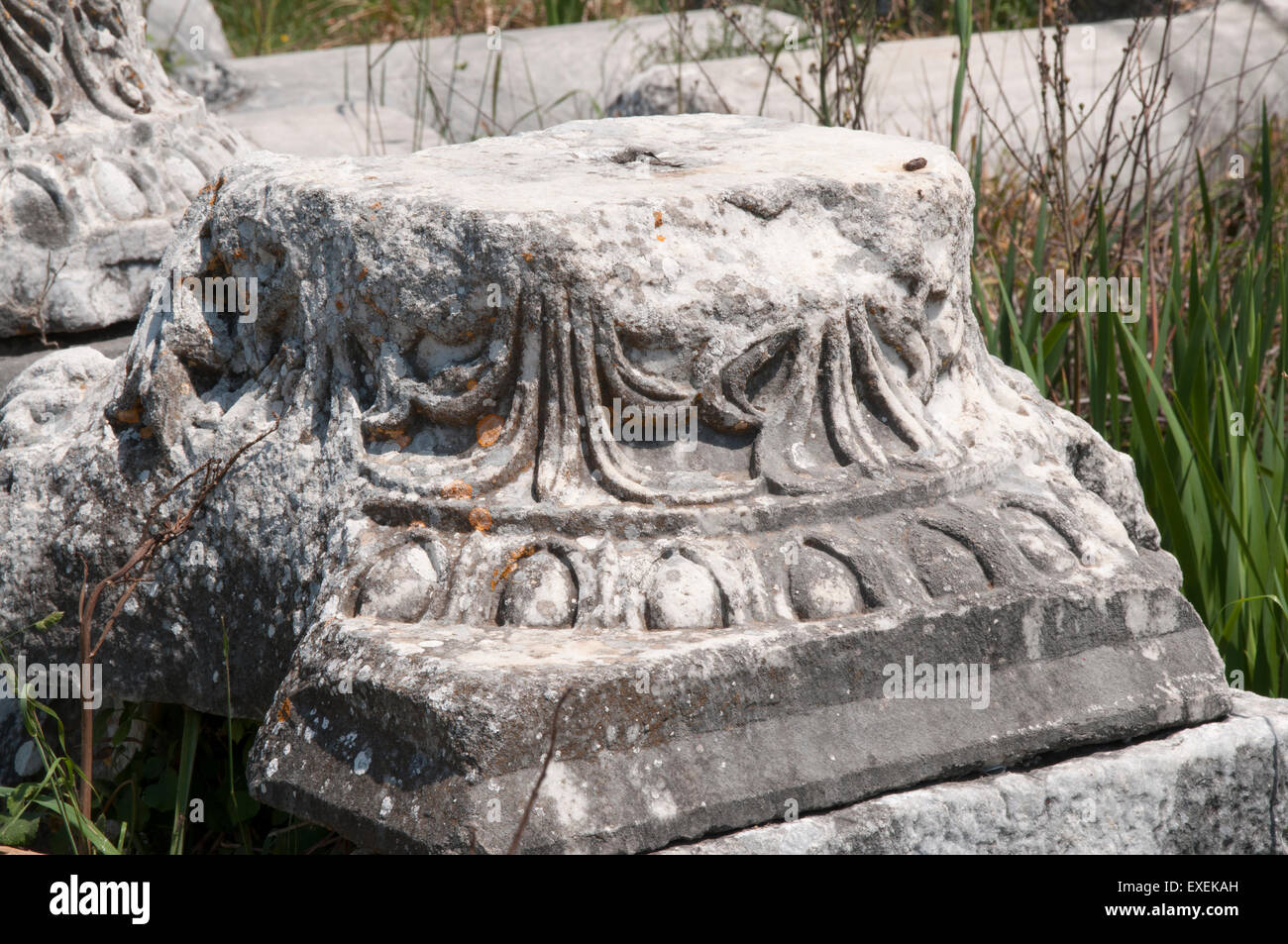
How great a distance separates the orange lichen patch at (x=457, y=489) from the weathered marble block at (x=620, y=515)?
0.04 ft

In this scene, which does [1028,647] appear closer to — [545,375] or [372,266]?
[545,375]

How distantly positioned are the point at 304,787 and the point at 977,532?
893 millimetres

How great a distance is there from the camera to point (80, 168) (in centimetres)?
305

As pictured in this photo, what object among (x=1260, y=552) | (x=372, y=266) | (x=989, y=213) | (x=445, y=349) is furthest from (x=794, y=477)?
(x=989, y=213)

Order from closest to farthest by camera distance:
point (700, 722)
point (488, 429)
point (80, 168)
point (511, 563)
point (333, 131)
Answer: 1. point (700, 722)
2. point (511, 563)
3. point (488, 429)
4. point (80, 168)
5. point (333, 131)

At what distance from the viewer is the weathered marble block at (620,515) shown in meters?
1.50

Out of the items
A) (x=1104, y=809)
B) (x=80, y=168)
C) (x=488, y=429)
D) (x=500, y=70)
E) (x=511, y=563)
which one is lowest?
(x=1104, y=809)

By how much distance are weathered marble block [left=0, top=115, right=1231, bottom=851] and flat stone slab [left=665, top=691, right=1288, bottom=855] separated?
33 millimetres

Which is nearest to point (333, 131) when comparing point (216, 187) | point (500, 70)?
point (500, 70)

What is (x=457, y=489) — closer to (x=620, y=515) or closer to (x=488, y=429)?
(x=488, y=429)

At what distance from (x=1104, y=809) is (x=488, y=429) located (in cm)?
93

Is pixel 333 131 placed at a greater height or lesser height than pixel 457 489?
greater

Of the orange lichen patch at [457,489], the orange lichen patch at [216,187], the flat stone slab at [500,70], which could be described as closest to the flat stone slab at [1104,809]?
the orange lichen patch at [457,489]

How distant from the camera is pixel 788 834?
152 centimetres
